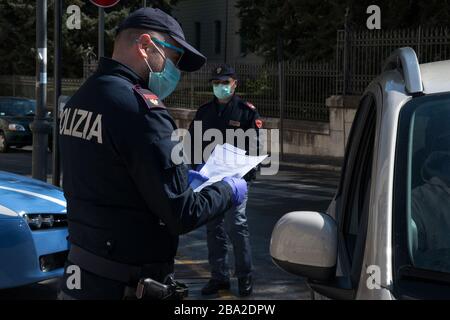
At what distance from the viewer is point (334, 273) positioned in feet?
7.74

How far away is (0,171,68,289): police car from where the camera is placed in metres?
5.18

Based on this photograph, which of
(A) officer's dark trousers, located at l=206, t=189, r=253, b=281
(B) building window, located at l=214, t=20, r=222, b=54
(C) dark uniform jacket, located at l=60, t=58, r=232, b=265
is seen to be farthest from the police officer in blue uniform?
(B) building window, located at l=214, t=20, r=222, b=54

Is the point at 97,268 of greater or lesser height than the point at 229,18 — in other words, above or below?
below

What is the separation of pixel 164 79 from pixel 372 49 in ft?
46.4

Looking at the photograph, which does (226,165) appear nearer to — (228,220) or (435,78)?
(435,78)

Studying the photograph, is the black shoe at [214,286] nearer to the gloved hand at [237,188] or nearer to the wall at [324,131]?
the gloved hand at [237,188]

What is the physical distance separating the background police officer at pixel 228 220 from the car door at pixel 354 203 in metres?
2.26

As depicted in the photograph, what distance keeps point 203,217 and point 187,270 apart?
431 centimetres

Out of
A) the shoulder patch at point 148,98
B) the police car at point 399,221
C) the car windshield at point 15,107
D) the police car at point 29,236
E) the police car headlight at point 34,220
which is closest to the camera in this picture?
the police car at point 399,221

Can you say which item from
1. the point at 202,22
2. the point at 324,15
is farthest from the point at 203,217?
the point at 202,22

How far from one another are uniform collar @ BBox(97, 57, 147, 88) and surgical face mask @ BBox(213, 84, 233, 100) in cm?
342

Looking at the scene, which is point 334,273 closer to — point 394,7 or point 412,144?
point 412,144

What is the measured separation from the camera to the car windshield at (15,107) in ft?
66.5

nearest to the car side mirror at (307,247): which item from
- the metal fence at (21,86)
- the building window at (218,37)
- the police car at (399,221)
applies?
the police car at (399,221)
